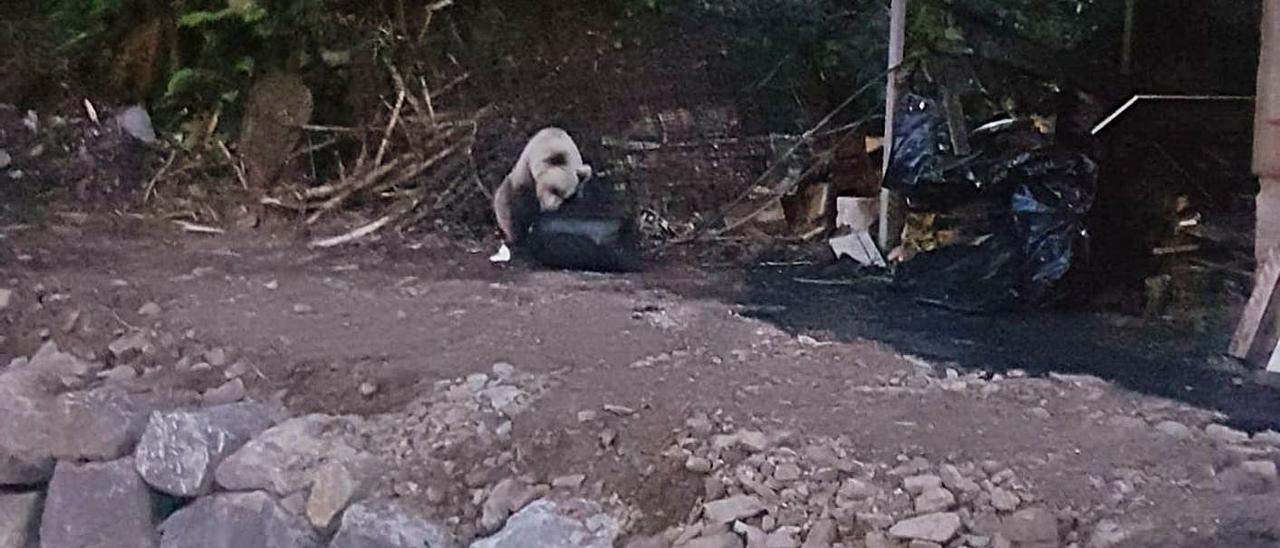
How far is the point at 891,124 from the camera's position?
228cm

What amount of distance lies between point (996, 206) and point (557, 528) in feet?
3.27

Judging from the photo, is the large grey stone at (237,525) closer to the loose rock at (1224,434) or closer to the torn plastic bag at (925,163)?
the loose rock at (1224,434)

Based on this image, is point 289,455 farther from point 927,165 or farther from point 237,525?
point 927,165

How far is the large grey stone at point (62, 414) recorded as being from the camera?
5.75ft

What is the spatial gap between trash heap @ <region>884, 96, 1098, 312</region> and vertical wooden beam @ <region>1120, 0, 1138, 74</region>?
182 millimetres

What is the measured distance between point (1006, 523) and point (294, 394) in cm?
92

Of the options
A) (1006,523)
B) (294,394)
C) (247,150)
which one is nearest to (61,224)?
(247,150)

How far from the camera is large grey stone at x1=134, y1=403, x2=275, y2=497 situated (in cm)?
167

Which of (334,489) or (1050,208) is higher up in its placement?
(1050,208)

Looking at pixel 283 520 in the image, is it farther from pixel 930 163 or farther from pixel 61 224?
pixel 930 163

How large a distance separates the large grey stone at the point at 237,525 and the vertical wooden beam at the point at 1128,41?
1.42 meters

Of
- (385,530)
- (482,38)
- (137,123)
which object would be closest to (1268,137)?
(385,530)

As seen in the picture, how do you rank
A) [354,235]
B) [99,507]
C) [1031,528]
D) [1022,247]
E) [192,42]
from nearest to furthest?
[1031,528]
[99,507]
[1022,247]
[354,235]
[192,42]

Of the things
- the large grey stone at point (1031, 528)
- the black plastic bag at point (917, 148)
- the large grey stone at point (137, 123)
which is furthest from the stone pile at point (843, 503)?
the large grey stone at point (137, 123)
